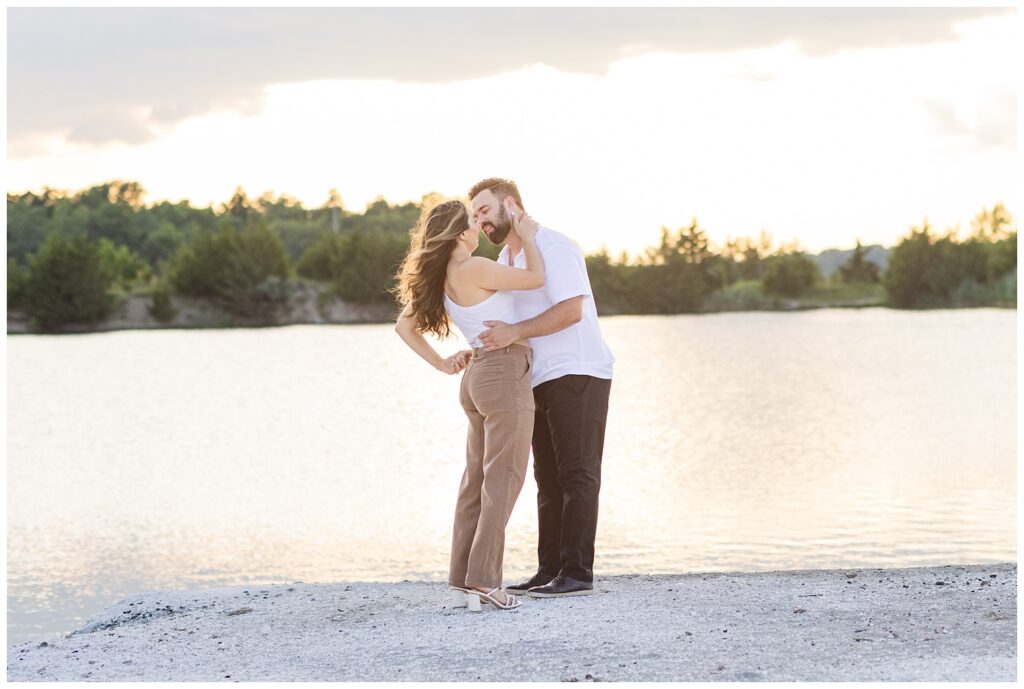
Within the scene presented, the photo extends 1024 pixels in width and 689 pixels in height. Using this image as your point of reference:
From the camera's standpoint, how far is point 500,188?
6.28 meters

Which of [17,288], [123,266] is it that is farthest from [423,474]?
[123,266]

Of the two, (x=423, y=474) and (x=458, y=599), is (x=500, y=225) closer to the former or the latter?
(x=458, y=599)

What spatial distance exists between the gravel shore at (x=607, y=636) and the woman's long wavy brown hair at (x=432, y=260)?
1.44 meters

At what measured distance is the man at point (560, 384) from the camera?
6.25 meters

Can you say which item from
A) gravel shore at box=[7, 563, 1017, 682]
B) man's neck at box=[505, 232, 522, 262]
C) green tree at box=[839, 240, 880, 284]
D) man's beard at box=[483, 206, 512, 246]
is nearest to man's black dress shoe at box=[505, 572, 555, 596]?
gravel shore at box=[7, 563, 1017, 682]

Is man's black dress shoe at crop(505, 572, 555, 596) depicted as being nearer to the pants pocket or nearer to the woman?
the woman

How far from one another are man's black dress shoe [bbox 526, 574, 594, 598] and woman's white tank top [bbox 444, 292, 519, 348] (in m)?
1.32

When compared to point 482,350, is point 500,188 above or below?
above

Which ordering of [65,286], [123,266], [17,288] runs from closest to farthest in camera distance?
1. [65,286]
2. [17,288]
3. [123,266]

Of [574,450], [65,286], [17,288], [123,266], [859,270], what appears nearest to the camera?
[574,450]

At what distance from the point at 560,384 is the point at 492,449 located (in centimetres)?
52

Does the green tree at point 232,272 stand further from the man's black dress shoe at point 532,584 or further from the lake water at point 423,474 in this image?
the man's black dress shoe at point 532,584

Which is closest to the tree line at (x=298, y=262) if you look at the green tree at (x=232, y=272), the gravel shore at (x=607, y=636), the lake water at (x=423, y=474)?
the green tree at (x=232, y=272)

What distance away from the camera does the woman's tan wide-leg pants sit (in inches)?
243
